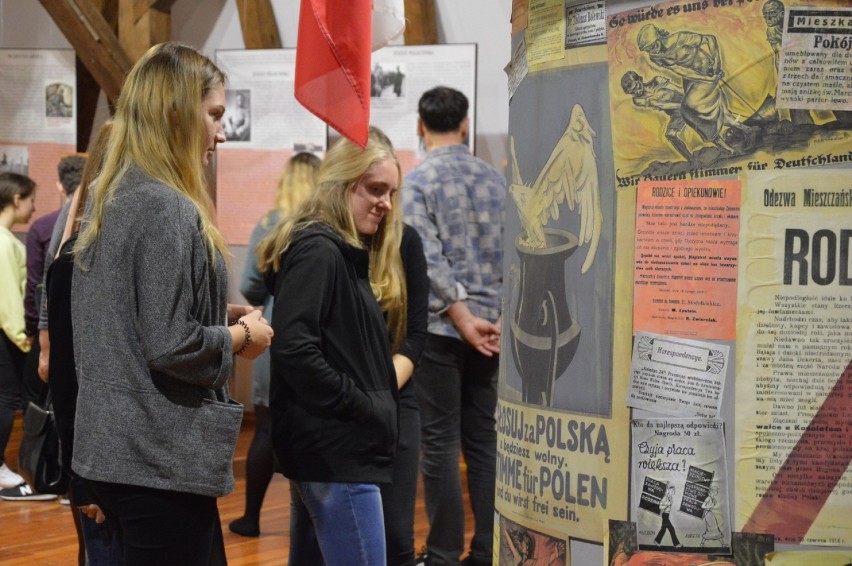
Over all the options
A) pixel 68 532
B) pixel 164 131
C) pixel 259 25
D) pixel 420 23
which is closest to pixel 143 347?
pixel 164 131

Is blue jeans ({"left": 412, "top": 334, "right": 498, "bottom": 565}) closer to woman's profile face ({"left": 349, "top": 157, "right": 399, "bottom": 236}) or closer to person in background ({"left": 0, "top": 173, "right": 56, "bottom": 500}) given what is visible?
woman's profile face ({"left": 349, "top": 157, "right": 399, "bottom": 236})

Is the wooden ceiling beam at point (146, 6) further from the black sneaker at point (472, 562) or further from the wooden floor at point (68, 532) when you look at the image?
the black sneaker at point (472, 562)

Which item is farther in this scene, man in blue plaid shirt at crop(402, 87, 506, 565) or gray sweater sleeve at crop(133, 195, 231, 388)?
man in blue plaid shirt at crop(402, 87, 506, 565)

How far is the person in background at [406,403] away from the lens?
275 cm

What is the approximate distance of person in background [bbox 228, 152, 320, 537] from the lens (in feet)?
15.0

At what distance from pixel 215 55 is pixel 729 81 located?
6762 mm

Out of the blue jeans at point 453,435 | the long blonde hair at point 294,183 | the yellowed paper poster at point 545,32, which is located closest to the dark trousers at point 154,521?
the yellowed paper poster at point 545,32

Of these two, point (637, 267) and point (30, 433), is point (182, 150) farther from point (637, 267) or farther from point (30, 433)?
point (30, 433)

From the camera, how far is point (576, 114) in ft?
4.03

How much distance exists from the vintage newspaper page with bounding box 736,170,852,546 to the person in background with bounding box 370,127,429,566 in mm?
1559

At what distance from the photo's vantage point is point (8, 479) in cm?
563

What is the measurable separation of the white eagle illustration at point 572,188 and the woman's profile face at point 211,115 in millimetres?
893

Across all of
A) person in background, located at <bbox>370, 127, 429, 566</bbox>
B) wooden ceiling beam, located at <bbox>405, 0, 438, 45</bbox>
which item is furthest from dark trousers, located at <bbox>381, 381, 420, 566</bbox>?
wooden ceiling beam, located at <bbox>405, 0, 438, 45</bbox>

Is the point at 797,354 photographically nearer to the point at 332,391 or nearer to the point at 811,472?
the point at 811,472
